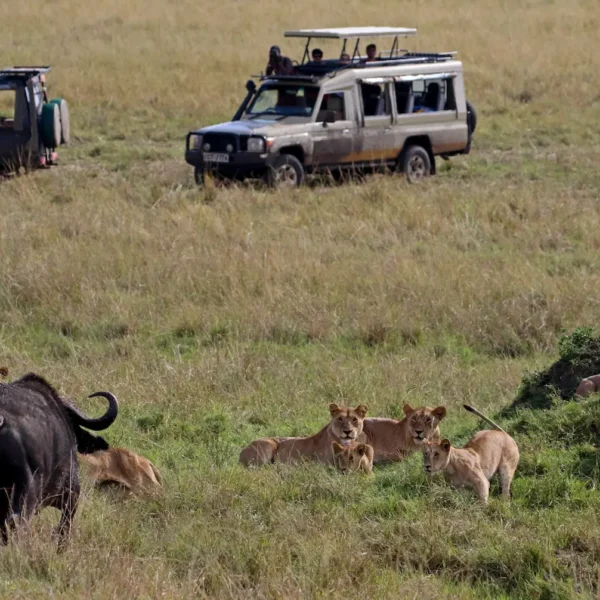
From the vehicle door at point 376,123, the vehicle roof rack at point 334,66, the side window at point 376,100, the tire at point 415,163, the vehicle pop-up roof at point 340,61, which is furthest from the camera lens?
the tire at point 415,163

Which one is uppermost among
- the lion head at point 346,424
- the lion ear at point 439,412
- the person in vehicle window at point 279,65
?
the person in vehicle window at point 279,65

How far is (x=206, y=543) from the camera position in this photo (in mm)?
5578

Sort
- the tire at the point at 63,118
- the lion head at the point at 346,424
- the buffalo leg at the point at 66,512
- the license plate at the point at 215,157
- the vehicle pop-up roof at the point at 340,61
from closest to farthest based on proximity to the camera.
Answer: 1. the buffalo leg at the point at 66,512
2. the lion head at the point at 346,424
3. the license plate at the point at 215,157
4. the tire at the point at 63,118
5. the vehicle pop-up roof at the point at 340,61

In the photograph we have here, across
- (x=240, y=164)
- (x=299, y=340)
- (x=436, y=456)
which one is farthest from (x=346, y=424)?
(x=240, y=164)

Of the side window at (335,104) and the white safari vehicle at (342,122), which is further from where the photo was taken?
the side window at (335,104)

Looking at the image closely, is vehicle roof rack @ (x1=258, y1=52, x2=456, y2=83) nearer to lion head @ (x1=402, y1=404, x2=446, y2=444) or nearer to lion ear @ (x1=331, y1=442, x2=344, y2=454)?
lion head @ (x1=402, y1=404, x2=446, y2=444)

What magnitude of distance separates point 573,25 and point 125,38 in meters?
10.5

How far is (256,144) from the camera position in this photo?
51.2 feet

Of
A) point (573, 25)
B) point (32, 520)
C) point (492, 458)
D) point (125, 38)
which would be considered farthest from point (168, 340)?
point (573, 25)

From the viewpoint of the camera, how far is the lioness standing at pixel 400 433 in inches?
269

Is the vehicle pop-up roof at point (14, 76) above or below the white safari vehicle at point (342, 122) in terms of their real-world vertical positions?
above

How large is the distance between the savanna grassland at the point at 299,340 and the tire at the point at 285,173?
35 cm

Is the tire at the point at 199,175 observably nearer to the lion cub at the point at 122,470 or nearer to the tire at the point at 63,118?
the tire at the point at 63,118

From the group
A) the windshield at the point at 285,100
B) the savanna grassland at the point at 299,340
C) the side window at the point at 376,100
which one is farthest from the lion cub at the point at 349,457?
the side window at the point at 376,100
